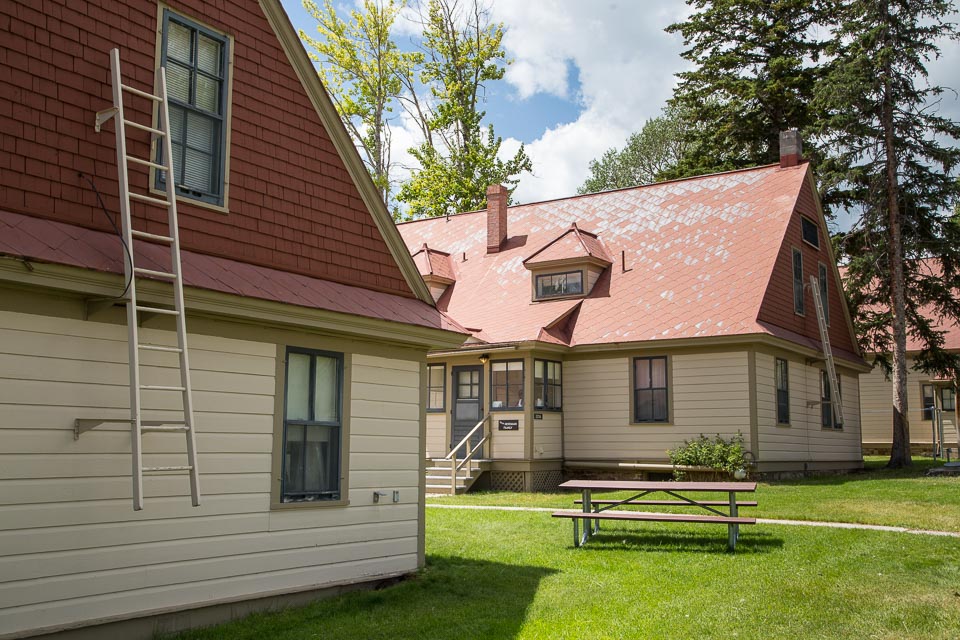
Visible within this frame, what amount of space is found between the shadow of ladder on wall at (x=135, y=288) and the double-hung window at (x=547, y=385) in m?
14.0

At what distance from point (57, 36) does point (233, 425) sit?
12.4 feet

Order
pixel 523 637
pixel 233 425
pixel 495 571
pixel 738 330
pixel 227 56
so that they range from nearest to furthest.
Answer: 1. pixel 523 637
2. pixel 233 425
3. pixel 227 56
4. pixel 495 571
5. pixel 738 330

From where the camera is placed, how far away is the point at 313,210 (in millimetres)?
10148

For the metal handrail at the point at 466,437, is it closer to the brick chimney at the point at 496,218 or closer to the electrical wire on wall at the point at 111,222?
the brick chimney at the point at 496,218

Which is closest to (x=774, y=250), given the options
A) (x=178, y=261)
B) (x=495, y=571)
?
(x=495, y=571)

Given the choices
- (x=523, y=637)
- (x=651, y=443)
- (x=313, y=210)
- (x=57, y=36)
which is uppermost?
(x=57, y=36)

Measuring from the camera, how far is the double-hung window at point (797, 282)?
906 inches

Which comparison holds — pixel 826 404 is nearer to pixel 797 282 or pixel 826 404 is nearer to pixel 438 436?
pixel 797 282

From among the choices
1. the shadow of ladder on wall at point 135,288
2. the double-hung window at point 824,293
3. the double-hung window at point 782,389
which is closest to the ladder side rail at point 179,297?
the shadow of ladder on wall at point 135,288

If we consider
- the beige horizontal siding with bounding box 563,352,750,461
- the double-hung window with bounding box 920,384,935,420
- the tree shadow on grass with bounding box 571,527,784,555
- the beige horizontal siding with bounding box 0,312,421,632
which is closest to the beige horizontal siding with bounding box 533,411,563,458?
the beige horizontal siding with bounding box 563,352,750,461

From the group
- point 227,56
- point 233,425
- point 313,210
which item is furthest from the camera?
point 313,210

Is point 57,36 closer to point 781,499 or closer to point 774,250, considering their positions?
point 781,499

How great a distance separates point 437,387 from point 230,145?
1423 centimetres

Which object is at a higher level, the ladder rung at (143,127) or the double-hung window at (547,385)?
the ladder rung at (143,127)
